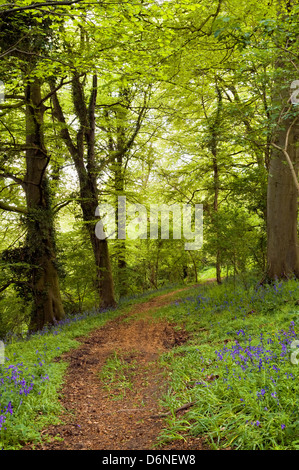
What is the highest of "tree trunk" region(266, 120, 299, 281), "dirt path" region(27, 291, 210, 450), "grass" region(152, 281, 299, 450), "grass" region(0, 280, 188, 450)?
"tree trunk" region(266, 120, 299, 281)

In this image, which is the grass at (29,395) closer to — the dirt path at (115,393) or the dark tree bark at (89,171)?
the dirt path at (115,393)

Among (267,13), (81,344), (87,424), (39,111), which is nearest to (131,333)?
→ (81,344)

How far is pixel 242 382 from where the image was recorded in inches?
122

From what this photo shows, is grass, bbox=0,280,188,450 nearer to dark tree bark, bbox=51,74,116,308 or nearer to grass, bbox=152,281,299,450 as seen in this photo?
grass, bbox=152,281,299,450

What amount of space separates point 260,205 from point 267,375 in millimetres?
7745

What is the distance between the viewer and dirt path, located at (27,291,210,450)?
3.00 meters

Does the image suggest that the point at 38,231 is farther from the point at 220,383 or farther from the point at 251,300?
the point at 220,383

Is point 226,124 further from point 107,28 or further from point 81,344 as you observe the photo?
point 81,344

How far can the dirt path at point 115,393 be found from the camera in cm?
300

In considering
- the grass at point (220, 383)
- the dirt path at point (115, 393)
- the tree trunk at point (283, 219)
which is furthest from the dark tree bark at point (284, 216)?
the dirt path at point (115, 393)

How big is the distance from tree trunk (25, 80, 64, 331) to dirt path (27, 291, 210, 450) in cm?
296

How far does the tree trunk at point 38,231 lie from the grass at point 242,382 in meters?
5.45

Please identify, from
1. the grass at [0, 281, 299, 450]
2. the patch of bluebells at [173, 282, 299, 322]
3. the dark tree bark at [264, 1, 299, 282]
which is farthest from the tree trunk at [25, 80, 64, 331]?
the dark tree bark at [264, 1, 299, 282]

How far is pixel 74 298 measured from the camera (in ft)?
55.0
